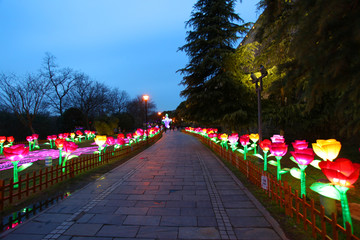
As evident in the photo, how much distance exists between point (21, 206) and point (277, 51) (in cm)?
935

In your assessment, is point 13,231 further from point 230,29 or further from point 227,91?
point 230,29

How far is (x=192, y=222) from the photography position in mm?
3705

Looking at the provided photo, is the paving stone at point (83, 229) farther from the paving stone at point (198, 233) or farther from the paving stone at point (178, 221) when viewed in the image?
the paving stone at point (198, 233)

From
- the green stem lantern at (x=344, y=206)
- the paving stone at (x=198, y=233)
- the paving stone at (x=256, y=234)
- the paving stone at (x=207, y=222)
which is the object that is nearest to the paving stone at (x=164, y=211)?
the paving stone at (x=207, y=222)

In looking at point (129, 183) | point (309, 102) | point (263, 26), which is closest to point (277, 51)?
point (263, 26)

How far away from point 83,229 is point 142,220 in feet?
3.31

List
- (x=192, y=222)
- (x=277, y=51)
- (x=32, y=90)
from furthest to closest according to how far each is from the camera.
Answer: (x=32, y=90) → (x=277, y=51) → (x=192, y=222)

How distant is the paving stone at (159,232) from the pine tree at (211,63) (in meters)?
11.7

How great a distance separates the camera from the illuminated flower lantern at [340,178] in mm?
2633

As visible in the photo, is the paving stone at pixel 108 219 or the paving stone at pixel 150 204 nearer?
the paving stone at pixel 108 219

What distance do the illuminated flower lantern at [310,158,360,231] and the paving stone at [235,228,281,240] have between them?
3.37ft

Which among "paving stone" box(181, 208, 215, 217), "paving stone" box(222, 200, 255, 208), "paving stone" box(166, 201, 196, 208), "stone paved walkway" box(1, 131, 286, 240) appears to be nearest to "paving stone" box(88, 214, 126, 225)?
"stone paved walkway" box(1, 131, 286, 240)

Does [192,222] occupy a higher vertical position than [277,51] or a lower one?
lower

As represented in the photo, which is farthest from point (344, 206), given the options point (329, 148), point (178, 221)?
point (178, 221)
